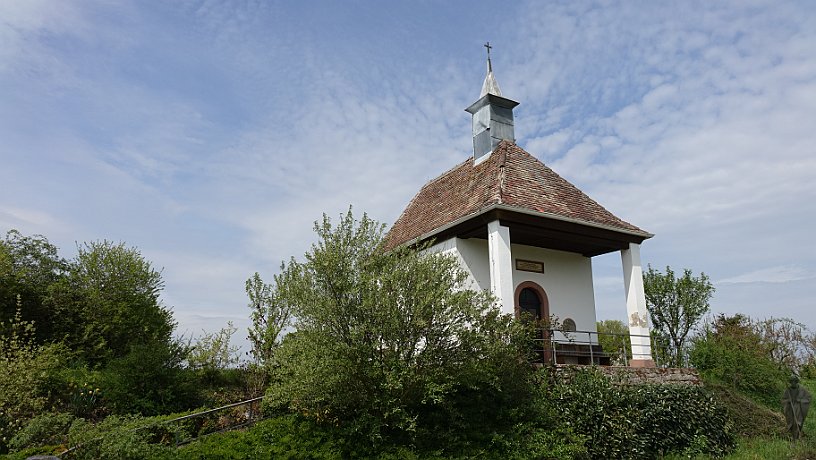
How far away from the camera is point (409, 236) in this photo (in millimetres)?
17922

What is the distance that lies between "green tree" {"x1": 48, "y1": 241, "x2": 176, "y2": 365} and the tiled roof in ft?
27.5

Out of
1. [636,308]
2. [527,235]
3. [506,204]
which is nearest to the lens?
[506,204]

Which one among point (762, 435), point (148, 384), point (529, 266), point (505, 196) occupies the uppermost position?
point (505, 196)

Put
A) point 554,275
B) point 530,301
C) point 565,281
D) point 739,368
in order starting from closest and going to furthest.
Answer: point 530,301 < point 554,275 < point 565,281 < point 739,368

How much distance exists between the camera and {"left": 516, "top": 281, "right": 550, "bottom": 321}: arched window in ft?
53.6

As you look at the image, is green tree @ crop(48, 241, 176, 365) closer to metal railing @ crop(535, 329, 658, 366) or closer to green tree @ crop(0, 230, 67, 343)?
green tree @ crop(0, 230, 67, 343)

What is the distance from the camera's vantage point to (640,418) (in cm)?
1180

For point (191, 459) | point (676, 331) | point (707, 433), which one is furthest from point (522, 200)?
point (676, 331)

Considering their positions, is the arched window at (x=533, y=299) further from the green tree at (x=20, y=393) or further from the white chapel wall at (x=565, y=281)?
the green tree at (x=20, y=393)

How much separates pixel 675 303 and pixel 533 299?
9.16 meters

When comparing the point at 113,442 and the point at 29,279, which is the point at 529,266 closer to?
the point at 113,442

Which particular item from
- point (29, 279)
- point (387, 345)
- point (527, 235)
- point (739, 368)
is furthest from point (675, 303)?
point (29, 279)

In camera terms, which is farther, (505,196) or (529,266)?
(529,266)

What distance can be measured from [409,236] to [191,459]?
1018cm
